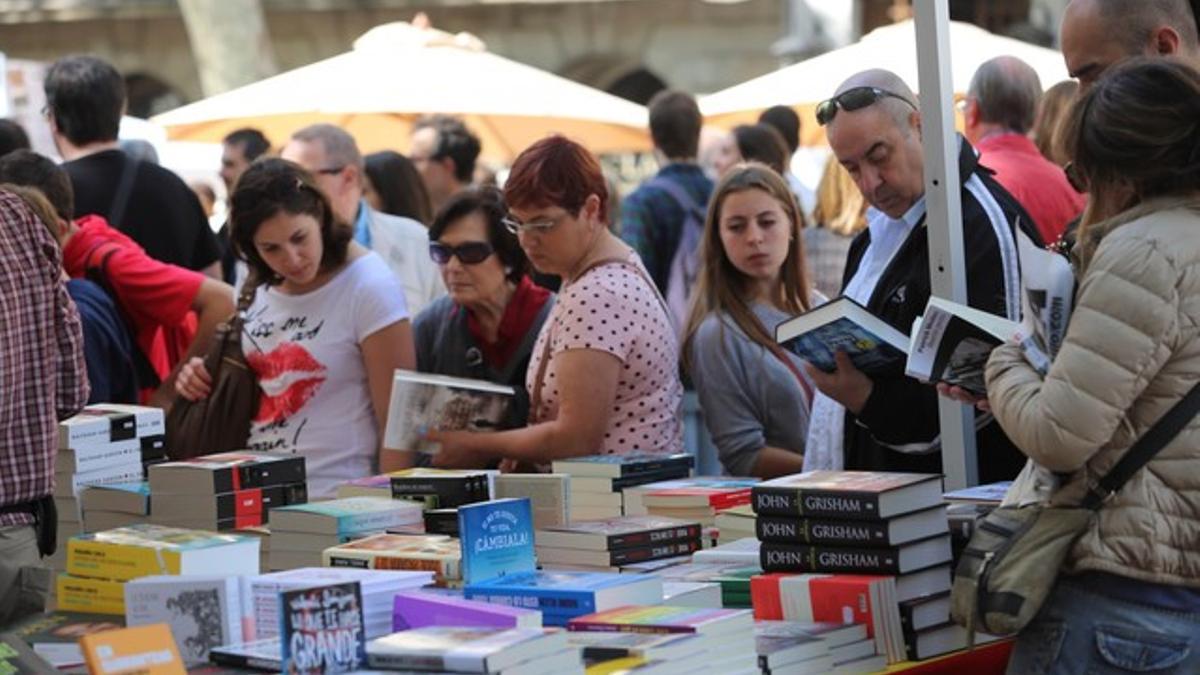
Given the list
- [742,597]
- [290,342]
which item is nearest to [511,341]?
[290,342]

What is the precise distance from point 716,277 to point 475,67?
4281 millimetres

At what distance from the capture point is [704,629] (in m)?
3.29

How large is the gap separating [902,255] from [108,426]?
1945 millimetres

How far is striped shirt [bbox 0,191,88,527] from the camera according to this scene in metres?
4.25

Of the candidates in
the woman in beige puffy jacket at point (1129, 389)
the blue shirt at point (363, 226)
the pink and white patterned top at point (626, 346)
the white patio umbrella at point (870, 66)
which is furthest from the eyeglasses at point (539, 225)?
the white patio umbrella at point (870, 66)

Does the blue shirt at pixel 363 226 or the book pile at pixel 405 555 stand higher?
the blue shirt at pixel 363 226

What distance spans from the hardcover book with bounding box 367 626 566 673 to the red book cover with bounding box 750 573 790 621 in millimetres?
564

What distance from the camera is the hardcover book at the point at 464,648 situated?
300 cm

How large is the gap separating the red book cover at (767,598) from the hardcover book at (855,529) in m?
0.08

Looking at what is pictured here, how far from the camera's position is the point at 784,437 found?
554 centimetres

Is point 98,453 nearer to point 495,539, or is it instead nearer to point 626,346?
point 626,346

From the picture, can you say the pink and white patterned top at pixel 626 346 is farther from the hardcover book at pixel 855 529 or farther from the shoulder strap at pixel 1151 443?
the shoulder strap at pixel 1151 443

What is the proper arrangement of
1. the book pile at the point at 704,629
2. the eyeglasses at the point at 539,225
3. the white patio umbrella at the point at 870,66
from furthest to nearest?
the white patio umbrella at the point at 870,66 < the eyeglasses at the point at 539,225 < the book pile at the point at 704,629

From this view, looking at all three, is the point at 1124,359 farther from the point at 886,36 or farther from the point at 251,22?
the point at 251,22
